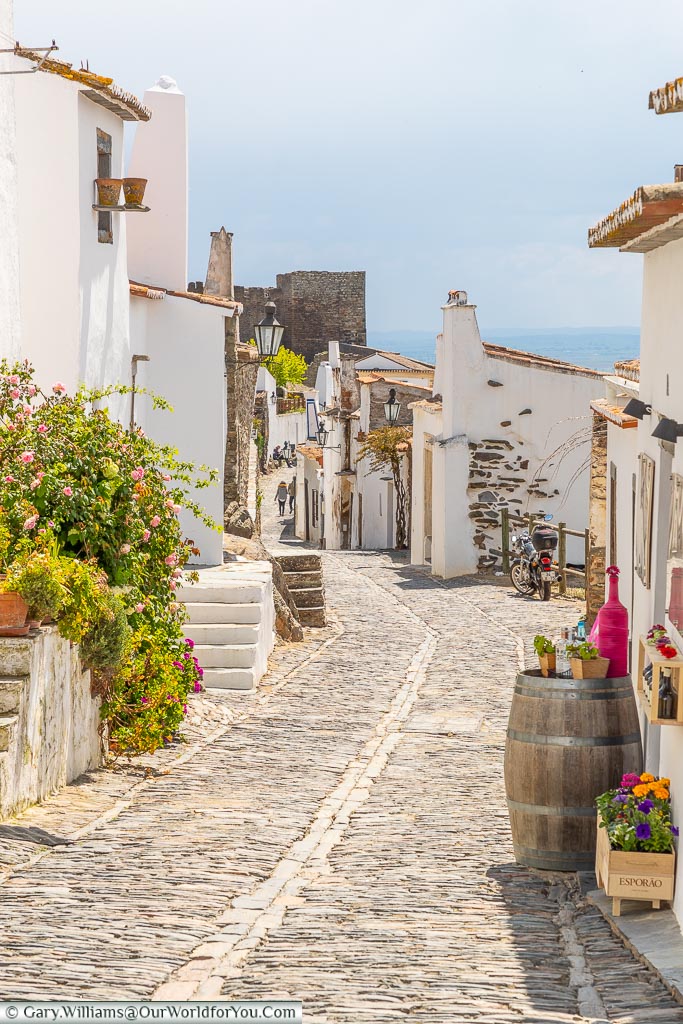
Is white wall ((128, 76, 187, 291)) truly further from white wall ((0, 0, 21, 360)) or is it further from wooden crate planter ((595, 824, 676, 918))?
wooden crate planter ((595, 824, 676, 918))

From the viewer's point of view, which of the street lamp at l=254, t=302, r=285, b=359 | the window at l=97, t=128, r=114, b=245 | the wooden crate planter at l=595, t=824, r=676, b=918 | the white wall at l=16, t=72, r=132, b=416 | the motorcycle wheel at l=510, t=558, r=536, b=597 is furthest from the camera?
the motorcycle wheel at l=510, t=558, r=536, b=597

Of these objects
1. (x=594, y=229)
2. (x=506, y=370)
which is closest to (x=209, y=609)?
(x=594, y=229)

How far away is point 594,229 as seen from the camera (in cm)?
770

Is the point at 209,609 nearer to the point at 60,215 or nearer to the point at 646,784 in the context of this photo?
the point at 60,215

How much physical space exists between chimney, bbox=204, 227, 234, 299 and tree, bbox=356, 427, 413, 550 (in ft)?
36.7

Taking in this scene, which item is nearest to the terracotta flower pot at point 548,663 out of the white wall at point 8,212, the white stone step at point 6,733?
the white stone step at point 6,733

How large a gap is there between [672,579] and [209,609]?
25.7 feet

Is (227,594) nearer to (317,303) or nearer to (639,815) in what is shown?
(639,815)

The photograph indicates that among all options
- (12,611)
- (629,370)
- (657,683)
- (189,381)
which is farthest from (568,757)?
(189,381)

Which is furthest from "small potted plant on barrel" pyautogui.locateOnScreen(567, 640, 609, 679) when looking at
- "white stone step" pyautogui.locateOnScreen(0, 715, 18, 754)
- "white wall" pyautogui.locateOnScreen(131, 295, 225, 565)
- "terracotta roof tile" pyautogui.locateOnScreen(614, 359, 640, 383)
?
"white wall" pyautogui.locateOnScreen(131, 295, 225, 565)

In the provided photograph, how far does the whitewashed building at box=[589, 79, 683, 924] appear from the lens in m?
6.11

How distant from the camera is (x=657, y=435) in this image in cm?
680

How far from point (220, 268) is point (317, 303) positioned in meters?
53.7

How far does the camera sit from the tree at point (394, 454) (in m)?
33.1
